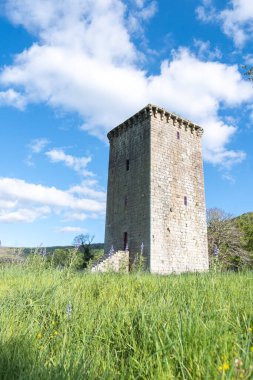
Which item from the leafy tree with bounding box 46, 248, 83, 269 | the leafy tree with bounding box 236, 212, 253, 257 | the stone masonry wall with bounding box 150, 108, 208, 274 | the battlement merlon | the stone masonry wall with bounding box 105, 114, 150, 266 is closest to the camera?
the leafy tree with bounding box 46, 248, 83, 269

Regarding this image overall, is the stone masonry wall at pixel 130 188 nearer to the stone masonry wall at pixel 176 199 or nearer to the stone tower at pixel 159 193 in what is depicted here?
the stone tower at pixel 159 193

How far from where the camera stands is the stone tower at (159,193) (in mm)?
18812

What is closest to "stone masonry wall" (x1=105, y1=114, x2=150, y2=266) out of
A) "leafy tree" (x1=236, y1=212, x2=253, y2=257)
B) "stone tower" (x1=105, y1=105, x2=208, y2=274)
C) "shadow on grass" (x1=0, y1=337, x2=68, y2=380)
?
"stone tower" (x1=105, y1=105, x2=208, y2=274)

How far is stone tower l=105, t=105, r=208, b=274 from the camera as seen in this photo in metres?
18.8

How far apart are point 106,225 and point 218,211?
15194 millimetres

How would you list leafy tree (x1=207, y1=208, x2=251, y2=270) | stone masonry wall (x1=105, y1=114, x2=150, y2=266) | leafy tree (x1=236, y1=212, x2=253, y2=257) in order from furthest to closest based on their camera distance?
leafy tree (x1=236, y1=212, x2=253, y2=257), leafy tree (x1=207, y1=208, x2=251, y2=270), stone masonry wall (x1=105, y1=114, x2=150, y2=266)

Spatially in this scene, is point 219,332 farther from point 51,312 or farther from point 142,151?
point 142,151

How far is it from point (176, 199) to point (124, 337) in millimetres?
17949

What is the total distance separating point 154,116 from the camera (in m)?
20.9

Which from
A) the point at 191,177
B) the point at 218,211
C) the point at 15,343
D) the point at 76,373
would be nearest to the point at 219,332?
the point at 76,373

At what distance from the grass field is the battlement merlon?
17613 millimetres

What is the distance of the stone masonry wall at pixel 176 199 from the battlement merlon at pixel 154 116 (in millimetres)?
90

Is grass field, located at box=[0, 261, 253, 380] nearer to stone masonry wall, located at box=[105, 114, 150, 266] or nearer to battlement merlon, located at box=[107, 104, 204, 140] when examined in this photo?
stone masonry wall, located at box=[105, 114, 150, 266]

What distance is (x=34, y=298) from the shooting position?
156 inches
